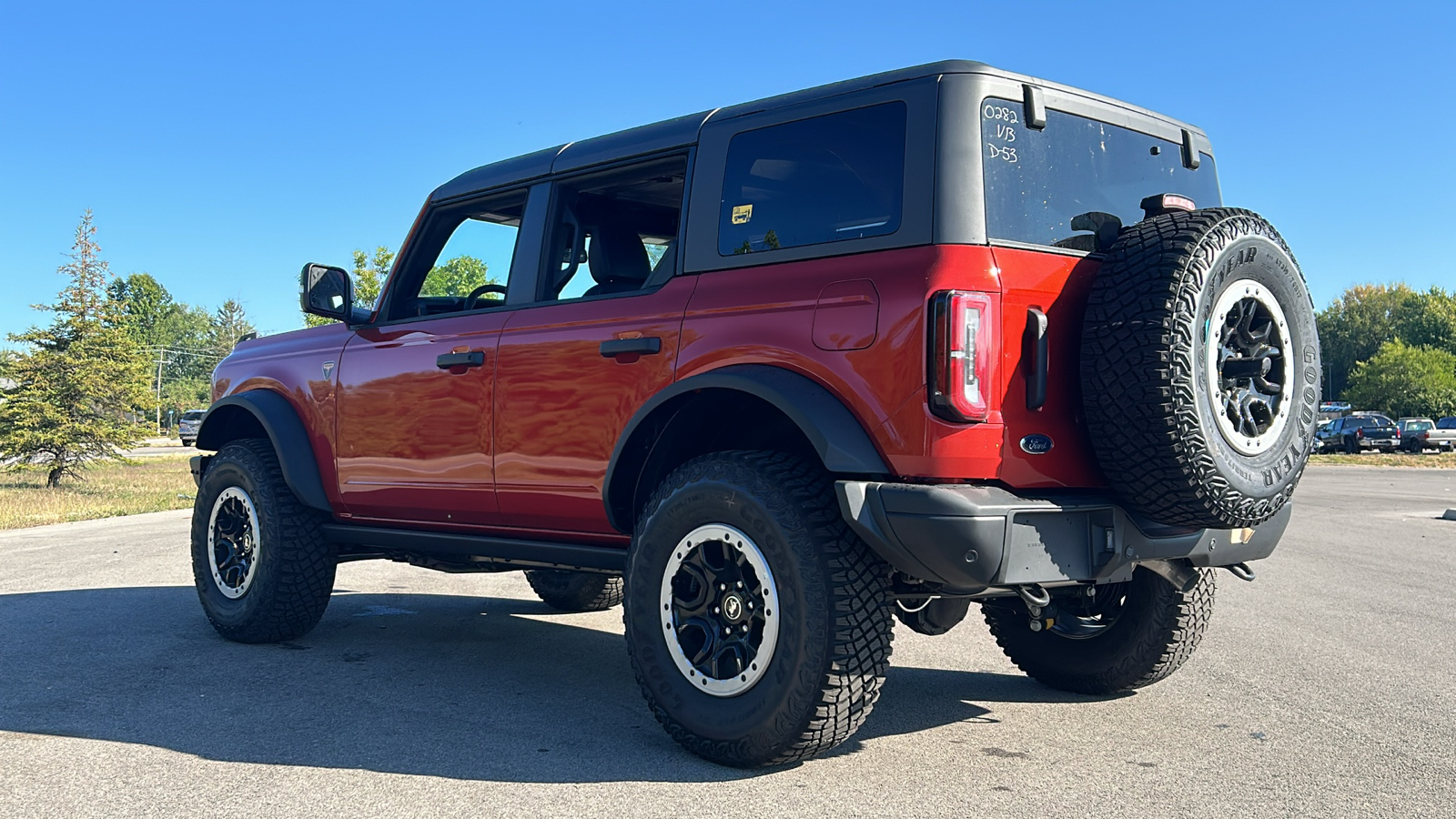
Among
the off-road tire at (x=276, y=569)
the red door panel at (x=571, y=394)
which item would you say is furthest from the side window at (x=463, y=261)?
the off-road tire at (x=276, y=569)

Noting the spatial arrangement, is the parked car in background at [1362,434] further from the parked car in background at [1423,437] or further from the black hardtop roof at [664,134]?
the black hardtop roof at [664,134]

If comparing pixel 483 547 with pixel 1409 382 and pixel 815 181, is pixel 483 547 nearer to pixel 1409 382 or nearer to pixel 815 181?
pixel 815 181

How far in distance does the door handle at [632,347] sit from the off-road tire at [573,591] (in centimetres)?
287

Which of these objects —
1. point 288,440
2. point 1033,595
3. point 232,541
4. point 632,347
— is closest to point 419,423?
point 288,440

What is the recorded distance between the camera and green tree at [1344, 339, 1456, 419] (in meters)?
75.9

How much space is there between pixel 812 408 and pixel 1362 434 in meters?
51.2

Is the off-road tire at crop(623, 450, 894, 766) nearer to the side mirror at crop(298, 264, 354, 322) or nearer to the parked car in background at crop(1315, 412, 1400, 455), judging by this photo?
the side mirror at crop(298, 264, 354, 322)

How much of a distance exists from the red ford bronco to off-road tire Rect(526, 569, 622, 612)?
2.05 m

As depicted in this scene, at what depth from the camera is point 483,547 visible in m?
5.03

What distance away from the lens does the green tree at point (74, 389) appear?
23.3 metres

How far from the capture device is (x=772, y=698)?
11.9 feet

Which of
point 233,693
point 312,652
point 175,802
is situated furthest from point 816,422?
point 312,652

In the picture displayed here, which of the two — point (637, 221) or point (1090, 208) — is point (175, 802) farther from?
point (1090, 208)

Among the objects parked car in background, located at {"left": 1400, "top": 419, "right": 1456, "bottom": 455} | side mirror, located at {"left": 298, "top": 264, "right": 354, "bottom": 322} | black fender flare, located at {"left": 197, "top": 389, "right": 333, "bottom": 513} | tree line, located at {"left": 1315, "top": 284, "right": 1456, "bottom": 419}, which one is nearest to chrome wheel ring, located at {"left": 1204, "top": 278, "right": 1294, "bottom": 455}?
side mirror, located at {"left": 298, "top": 264, "right": 354, "bottom": 322}
